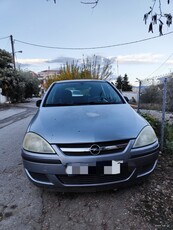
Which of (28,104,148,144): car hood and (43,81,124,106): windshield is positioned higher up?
(43,81,124,106): windshield

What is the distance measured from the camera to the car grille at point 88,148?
89.7 inches

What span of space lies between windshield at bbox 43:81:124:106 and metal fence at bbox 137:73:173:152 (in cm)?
104

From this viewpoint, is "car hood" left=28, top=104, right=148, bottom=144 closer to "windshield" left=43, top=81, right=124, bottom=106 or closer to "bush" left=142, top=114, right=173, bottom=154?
"windshield" left=43, top=81, right=124, bottom=106

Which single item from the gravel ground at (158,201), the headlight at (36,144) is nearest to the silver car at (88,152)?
the headlight at (36,144)

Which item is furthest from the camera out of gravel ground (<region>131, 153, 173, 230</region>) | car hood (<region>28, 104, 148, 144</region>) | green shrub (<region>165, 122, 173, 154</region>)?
green shrub (<region>165, 122, 173, 154</region>)

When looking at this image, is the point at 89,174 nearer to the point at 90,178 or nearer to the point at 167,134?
the point at 90,178

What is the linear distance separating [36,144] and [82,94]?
5.43ft

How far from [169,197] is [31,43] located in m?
29.8

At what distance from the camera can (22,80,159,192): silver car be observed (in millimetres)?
2285

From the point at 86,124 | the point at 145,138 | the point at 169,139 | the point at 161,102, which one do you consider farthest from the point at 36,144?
the point at 161,102

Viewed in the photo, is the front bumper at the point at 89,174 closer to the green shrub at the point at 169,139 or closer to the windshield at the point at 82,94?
the windshield at the point at 82,94

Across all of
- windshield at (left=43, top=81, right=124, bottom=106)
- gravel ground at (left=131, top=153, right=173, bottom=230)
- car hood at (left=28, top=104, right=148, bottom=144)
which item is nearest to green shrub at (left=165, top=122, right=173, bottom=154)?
gravel ground at (left=131, top=153, right=173, bottom=230)

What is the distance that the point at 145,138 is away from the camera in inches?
101

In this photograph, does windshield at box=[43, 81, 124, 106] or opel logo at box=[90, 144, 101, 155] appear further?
windshield at box=[43, 81, 124, 106]
